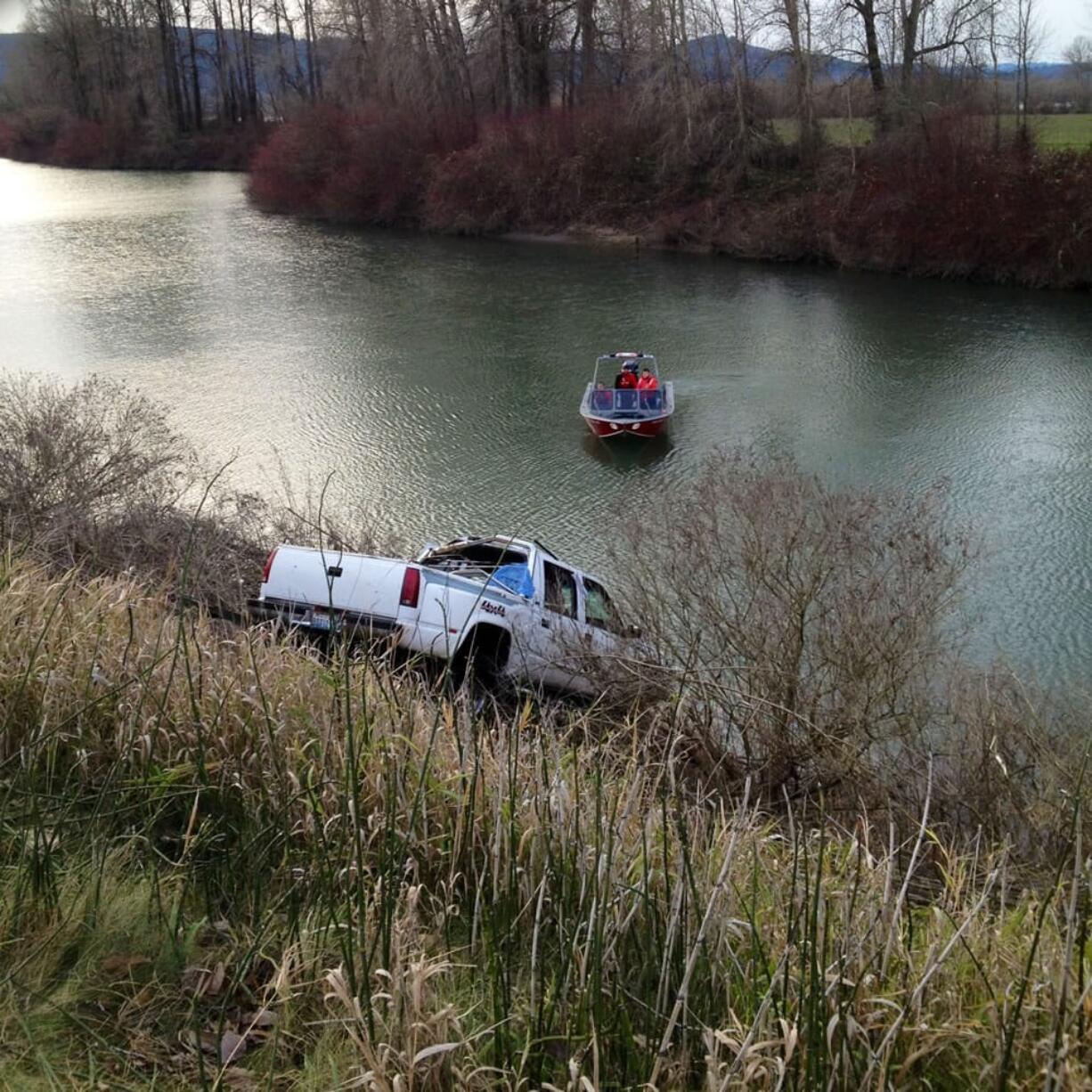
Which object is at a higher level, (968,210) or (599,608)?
(968,210)

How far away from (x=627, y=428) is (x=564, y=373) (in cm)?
556

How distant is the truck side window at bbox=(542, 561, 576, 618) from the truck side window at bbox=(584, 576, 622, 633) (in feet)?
0.71

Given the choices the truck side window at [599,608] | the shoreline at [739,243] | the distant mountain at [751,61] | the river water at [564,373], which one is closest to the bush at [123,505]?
the river water at [564,373]

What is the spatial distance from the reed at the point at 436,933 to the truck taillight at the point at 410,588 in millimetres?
5657

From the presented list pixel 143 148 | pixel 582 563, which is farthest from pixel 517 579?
pixel 143 148

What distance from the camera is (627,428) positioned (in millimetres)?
20625

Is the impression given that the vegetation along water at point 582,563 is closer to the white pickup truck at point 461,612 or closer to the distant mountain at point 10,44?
the white pickup truck at point 461,612

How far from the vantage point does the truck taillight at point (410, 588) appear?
392 inches

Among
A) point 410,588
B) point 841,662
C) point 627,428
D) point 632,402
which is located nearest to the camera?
point 410,588

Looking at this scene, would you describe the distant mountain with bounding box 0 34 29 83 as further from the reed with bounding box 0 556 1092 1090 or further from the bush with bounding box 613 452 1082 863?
the bush with bounding box 613 452 1082 863

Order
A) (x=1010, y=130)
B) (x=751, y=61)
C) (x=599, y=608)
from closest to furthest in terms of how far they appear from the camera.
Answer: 1. (x=599, y=608)
2. (x=1010, y=130)
3. (x=751, y=61)

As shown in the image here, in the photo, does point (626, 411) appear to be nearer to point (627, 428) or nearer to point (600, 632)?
point (627, 428)

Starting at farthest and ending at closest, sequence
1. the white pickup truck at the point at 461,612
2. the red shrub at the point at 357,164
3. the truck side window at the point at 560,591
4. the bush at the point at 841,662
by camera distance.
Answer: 1. the red shrub at the point at 357,164
2. the truck side window at the point at 560,591
3. the white pickup truck at the point at 461,612
4. the bush at the point at 841,662

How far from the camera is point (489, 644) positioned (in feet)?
35.0
